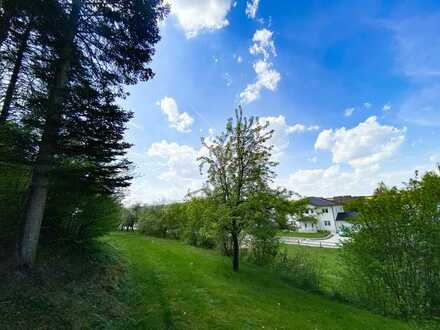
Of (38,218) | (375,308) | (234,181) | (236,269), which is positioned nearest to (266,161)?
(234,181)

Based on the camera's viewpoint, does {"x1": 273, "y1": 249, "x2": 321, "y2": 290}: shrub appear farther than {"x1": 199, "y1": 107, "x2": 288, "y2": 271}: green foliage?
Yes

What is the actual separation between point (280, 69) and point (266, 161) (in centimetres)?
570

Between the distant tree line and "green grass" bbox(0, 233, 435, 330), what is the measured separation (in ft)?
3.57

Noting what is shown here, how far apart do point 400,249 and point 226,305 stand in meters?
5.62

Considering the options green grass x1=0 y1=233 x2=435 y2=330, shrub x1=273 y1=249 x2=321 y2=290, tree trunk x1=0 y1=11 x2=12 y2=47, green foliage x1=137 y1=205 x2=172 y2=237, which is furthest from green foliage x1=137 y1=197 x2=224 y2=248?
tree trunk x1=0 y1=11 x2=12 y2=47

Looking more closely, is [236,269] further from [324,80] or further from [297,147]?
[324,80]

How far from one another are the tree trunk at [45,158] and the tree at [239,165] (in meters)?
5.65

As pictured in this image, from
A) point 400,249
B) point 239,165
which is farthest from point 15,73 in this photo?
point 400,249

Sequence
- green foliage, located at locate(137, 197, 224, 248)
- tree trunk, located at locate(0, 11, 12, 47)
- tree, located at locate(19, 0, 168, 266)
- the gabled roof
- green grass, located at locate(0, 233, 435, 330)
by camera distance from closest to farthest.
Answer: green grass, located at locate(0, 233, 435, 330)
tree trunk, located at locate(0, 11, 12, 47)
tree, located at locate(19, 0, 168, 266)
green foliage, located at locate(137, 197, 224, 248)
the gabled roof

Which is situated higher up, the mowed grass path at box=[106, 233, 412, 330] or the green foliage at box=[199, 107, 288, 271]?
the green foliage at box=[199, 107, 288, 271]

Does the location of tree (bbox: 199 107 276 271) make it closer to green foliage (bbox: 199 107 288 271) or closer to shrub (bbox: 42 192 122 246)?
green foliage (bbox: 199 107 288 271)

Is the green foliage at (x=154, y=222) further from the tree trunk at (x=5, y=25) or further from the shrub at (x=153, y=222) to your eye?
the tree trunk at (x=5, y=25)

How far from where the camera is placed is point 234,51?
10.5 meters

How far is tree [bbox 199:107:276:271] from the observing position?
848 cm
